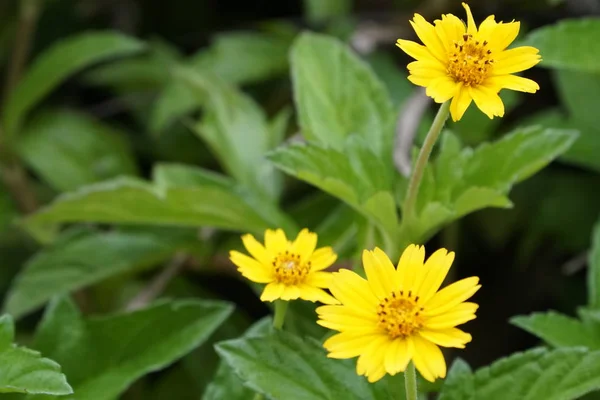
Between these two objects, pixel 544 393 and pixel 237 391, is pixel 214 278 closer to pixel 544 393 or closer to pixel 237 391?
pixel 237 391

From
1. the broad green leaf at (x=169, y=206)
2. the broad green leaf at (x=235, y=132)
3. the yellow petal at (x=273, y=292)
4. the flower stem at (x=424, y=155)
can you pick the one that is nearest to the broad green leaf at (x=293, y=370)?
the yellow petal at (x=273, y=292)

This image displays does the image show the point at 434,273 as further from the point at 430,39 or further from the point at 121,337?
the point at 121,337

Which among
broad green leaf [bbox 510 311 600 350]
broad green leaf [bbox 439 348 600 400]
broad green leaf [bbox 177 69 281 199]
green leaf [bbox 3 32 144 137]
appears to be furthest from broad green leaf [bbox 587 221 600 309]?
green leaf [bbox 3 32 144 137]

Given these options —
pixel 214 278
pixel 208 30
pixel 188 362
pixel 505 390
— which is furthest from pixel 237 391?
pixel 208 30

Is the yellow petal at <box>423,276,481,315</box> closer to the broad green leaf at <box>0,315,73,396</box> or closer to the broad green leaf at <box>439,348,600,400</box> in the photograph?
the broad green leaf at <box>439,348,600,400</box>

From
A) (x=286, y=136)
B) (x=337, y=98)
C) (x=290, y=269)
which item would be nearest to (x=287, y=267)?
(x=290, y=269)
